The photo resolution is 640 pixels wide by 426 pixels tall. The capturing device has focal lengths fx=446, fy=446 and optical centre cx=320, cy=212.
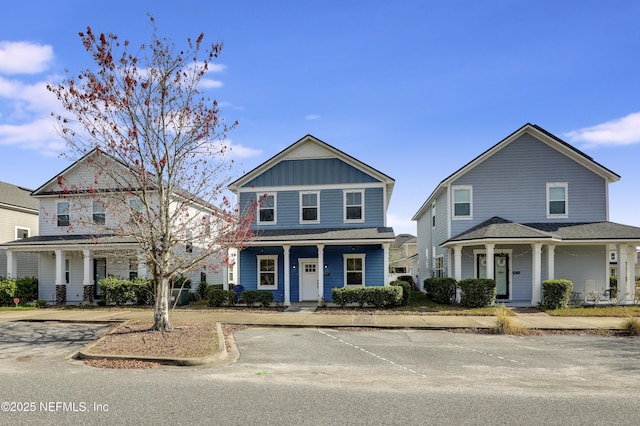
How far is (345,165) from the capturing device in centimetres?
2255

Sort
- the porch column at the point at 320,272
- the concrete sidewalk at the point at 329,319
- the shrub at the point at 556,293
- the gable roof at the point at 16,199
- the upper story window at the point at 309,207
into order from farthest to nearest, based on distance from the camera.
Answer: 1. the gable roof at the point at 16,199
2. the upper story window at the point at 309,207
3. the porch column at the point at 320,272
4. the shrub at the point at 556,293
5. the concrete sidewalk at the point at 329,319

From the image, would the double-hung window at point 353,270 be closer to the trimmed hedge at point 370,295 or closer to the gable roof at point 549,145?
the trimmed hedge at point 370,295

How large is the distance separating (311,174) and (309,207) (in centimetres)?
169

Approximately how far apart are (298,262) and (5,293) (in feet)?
48.1

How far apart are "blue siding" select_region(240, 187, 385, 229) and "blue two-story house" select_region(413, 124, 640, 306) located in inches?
143

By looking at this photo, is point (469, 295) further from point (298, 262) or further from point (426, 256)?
point (426, 256)

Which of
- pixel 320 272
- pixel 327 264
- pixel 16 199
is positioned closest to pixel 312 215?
pixel 327 264

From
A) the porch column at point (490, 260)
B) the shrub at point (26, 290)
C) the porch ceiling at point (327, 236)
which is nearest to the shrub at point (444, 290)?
the porch column at point (490, 260)

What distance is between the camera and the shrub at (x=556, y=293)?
1880 centimetres

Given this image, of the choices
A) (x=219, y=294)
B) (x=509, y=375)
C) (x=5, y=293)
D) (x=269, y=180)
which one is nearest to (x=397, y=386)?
(x=509, y=375)

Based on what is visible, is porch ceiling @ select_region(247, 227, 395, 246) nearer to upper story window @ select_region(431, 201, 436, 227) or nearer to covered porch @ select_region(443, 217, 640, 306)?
covered porch @ select_region(443, 217, 640, 306)

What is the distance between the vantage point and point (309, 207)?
22.8 m

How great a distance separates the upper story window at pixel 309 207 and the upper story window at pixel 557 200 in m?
11.4

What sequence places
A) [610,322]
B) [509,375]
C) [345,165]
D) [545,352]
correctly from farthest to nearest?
[345,165] → [610,322] → [545,352] → [509,375]
